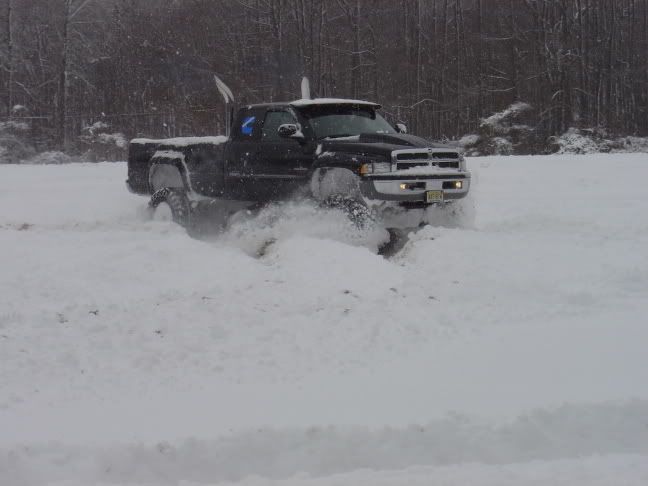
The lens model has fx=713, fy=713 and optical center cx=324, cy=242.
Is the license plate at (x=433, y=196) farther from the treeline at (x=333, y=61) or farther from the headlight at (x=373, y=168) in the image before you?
the treeline at (x=333, y=61)

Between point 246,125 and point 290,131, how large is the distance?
3.99 feet

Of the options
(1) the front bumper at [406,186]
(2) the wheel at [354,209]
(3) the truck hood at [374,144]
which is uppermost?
(3) the truck hood at [374,144]

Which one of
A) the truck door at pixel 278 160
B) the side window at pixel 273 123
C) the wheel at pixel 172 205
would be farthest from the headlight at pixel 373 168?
the wheel at pixel 172 205

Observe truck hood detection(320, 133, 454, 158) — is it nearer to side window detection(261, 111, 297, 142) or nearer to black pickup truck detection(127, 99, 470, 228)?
black pickup truck detection(127, 99, 470, 228)

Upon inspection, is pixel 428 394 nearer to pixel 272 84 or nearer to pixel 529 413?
pixel 529 413

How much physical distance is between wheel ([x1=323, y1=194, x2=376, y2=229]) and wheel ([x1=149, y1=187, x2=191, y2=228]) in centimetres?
278

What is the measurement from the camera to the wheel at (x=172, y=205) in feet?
36.1

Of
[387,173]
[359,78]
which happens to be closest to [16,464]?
[387,173]

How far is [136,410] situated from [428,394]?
6.03ft

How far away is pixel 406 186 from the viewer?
919 cm

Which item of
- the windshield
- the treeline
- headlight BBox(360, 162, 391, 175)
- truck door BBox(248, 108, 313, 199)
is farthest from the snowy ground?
the treeline

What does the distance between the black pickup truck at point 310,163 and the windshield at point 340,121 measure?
0.01 m

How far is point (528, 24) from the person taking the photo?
36.6 m

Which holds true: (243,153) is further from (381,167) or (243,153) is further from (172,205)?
(381,167)
